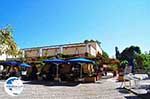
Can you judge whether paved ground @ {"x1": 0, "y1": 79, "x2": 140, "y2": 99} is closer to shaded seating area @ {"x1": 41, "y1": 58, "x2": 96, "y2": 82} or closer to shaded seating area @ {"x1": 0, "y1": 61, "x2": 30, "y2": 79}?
shaded seating area @ {"x1": 41, "y1": 58, "x2": 96, "y2": 82}

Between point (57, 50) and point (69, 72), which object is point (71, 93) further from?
point (57, 50)

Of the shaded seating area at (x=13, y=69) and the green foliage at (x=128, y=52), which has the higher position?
the green foliage at (x=128, y=52)

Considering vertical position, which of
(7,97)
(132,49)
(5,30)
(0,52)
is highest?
(132,49)

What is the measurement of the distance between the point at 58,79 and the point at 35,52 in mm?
24840

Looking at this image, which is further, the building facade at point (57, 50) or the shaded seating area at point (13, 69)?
the building facade at point (57, 50)

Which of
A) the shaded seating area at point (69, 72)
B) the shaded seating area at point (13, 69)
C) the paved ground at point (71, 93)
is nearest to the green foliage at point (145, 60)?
the shaded seating area at point (69, 72)

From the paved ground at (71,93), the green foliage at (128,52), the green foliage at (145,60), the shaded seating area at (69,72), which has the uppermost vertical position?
the green foliage at (128,52)

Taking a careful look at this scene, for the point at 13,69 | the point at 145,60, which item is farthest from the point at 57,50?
the point at 145,60

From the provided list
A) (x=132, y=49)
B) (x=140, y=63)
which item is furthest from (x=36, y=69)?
(x=132, y=49)

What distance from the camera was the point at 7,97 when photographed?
14469 millimetres

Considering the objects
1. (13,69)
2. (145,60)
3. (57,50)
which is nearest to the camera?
(13,69)

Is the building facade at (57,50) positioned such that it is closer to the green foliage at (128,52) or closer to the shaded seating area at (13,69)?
the shaded seating area at (13,69)

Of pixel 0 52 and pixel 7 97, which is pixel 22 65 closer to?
pixel 7 97

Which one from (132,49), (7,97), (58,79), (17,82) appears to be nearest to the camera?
(17,82)
